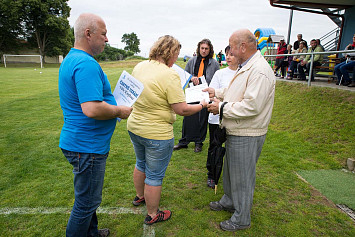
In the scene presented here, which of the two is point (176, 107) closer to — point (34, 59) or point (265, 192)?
point (265, 192)

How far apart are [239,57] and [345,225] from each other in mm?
2424

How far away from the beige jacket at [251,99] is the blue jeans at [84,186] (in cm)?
135

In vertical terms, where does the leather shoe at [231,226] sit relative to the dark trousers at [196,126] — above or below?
below

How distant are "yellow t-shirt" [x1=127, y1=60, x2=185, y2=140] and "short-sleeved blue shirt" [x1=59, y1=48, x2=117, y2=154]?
0.41m

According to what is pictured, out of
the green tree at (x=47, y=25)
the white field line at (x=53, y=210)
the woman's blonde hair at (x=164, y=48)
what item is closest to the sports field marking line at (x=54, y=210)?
the white field line at (x=53, y=210)

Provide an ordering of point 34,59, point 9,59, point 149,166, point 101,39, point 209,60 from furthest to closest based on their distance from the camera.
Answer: point 34,59 → point 9,59 → point 209,60 → point 149,166 → point 101,39

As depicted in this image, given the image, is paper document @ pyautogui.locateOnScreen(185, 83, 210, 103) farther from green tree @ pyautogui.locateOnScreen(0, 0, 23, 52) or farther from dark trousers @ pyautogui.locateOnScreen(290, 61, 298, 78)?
green tree @ pyautogui.locateOnScreen(0, 0, 23, 52)

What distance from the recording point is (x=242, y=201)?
102 inches

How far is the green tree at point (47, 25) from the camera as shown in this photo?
4012 cm

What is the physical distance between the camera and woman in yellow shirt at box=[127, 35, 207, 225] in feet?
7.34

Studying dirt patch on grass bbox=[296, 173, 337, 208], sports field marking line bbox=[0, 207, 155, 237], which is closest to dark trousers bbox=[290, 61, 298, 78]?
dirt patch on grass bbox=[296, 173, 337, 208]

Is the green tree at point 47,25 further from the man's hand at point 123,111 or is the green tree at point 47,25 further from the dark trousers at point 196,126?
the man's hand at point 123,111

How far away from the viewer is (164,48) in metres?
2.29

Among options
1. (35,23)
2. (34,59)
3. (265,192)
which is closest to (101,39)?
(265,192)
